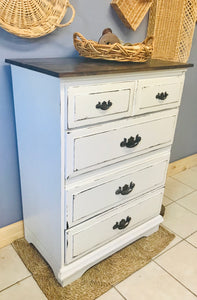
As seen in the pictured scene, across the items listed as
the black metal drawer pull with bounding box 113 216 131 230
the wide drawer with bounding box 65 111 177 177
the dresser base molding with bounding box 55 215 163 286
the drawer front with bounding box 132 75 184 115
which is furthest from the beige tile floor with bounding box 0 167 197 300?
the drawer front with bounding box 132 75 184 115

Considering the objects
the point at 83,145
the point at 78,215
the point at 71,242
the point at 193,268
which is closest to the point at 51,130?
the point at 83,145

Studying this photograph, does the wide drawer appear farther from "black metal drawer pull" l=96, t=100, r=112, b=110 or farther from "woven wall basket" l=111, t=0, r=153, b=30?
"woven wall basket" l=111, t=0, r=153, b=30

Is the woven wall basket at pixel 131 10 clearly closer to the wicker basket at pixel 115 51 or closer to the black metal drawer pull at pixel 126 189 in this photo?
the wicker basket at pixel 115 51

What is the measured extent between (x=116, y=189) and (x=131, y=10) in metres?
0.97

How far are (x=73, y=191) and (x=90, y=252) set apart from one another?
0.40 meters

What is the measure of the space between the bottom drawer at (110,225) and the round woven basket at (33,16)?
2.93 feet

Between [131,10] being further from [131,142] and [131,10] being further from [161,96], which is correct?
[131,142]

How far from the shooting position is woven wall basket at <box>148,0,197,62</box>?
62.3 inches

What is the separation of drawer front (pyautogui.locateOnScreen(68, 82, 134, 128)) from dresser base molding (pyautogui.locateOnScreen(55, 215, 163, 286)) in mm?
677

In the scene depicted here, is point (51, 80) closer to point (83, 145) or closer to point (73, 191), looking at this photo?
point (83, 145)

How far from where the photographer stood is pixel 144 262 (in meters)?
1.44

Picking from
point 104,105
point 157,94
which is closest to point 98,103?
point 104,105

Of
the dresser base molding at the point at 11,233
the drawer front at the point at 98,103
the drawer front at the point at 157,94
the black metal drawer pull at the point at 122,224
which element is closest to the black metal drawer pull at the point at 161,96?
the drawer front at the point at 157,94

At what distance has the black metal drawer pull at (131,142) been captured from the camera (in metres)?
1.18
